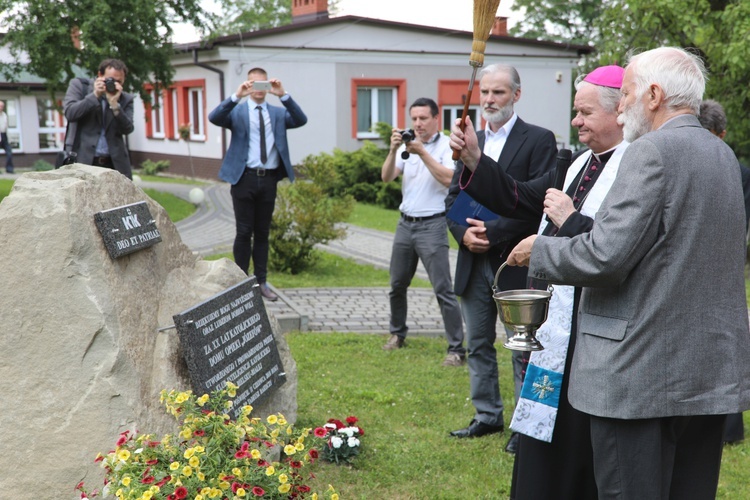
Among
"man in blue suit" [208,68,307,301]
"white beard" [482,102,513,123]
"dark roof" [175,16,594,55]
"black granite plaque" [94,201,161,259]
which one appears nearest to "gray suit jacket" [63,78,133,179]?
"man in blue suit" [208,68,307,301]

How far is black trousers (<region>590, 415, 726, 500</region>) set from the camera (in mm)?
2752

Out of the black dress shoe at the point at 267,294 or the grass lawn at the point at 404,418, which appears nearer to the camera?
the grass lawn at the point at 404,418

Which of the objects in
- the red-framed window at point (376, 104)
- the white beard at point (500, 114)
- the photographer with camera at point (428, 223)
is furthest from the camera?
the red-framed window at point (376, 104)

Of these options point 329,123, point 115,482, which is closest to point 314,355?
point 115,482

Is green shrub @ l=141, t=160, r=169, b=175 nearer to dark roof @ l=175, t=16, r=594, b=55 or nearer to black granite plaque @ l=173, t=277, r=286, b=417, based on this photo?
dark roof @ l=175, t=16, r=594, b=55

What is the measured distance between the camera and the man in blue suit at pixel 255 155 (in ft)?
25.7

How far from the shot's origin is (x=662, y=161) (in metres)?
2.58

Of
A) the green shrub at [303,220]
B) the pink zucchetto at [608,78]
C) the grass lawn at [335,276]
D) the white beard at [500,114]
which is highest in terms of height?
the pink zucchetto at [608,78]

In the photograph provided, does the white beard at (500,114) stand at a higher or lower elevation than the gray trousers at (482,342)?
higher

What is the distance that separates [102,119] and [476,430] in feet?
14.2

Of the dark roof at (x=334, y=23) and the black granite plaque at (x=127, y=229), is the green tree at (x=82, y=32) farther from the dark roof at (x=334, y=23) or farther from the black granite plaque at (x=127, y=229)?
the black granite plaque at (x=127, y=229)

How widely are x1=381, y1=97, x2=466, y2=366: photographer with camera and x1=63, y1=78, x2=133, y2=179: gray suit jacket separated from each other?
246 cm

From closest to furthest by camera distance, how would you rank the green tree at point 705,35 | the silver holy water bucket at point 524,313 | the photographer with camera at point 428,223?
1. the silver holy water bucket at point 524,313
2. the photographer with camera at point 428,223
3. the green tree at point 705,35

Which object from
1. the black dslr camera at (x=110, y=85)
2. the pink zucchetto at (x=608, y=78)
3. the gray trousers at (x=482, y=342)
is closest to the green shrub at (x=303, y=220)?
the black dslr camera at (x=110, y=85)
